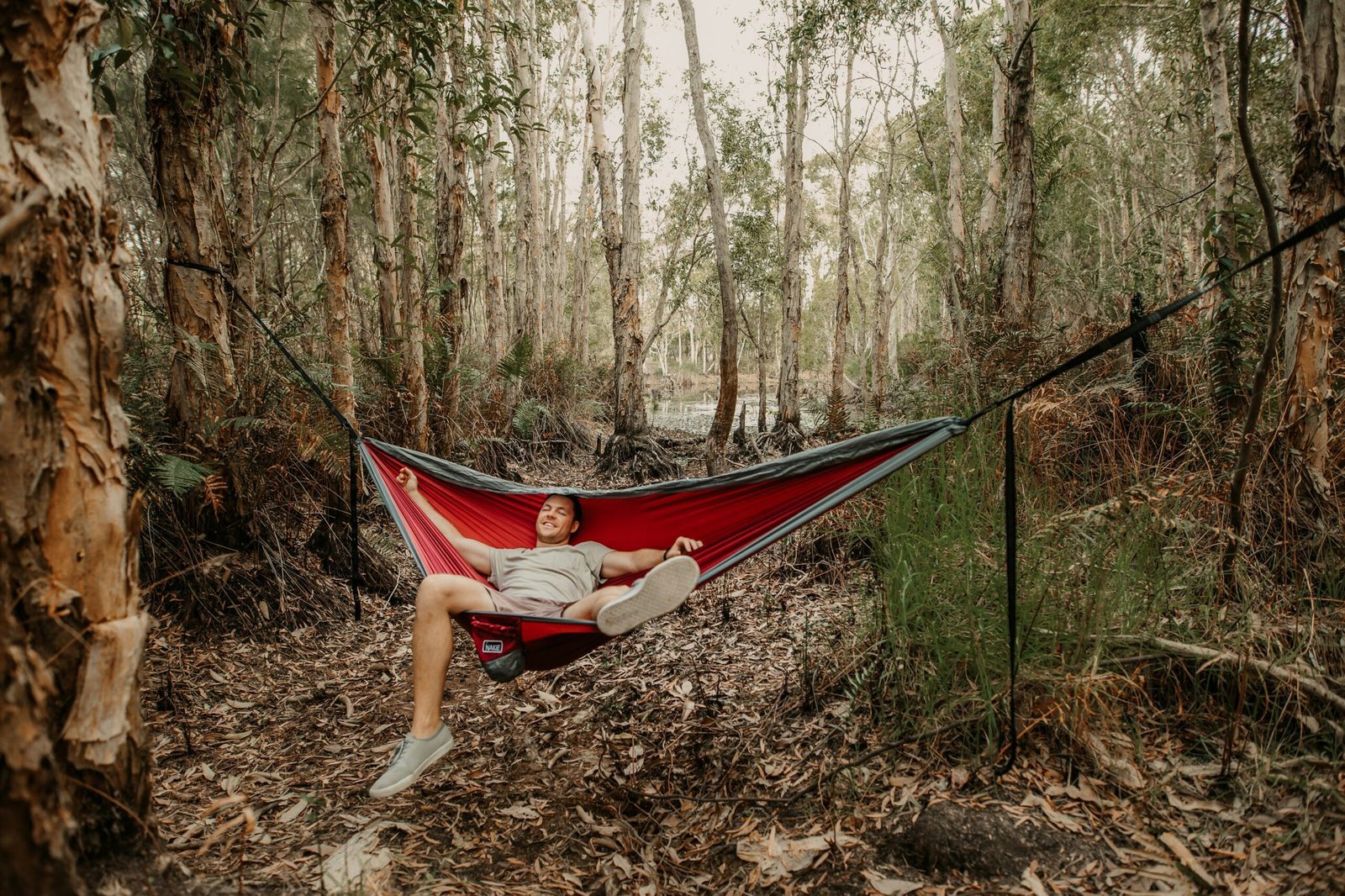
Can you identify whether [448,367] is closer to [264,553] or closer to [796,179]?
[264,553]

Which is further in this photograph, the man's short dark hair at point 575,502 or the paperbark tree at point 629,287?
the paperbark tree at point 629,287

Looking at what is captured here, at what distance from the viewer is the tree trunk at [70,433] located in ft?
2.84

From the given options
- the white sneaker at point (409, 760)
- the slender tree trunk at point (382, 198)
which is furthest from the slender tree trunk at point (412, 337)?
the white sneaker at point (409, 760)

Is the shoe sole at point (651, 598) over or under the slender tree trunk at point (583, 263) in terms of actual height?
under

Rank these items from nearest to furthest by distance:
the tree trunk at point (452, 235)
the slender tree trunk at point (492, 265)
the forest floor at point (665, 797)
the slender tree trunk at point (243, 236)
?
the forest floor at point (665, 797) → the slender tree trunk at point (243, 236) → the tree trunk at point (452, 235) → the slender tree trunk at point (492, 265)

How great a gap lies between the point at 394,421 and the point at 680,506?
8.07 ft

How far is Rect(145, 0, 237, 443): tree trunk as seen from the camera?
2125mm

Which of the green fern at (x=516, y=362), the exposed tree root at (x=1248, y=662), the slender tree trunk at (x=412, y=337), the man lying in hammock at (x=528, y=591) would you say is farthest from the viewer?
the green fern at (x=516, y=362)

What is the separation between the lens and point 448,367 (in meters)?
4.16

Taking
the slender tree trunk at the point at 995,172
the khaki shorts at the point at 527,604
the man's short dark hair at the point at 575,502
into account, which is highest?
the slender tree trunk at the point at 995,172

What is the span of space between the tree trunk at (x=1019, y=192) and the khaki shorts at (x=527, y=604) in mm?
3027

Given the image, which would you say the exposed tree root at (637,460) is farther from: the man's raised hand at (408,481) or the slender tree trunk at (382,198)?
the man's raised hand at (408,481)

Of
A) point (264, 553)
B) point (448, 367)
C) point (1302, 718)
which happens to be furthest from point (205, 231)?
point (1302, 718)

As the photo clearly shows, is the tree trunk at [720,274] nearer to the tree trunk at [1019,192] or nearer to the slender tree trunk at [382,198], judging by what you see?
the tree trunk at [1019,192]
